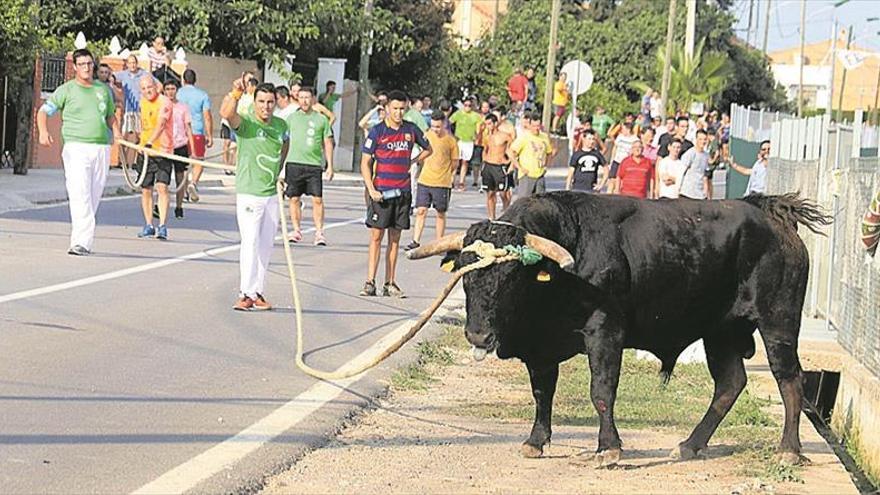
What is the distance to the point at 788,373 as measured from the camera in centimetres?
883

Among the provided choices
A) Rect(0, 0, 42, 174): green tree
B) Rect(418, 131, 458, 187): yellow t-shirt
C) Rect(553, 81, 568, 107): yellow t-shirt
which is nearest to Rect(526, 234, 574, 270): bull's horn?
Rect(418, 131, 458, 187): yellow t-shirt

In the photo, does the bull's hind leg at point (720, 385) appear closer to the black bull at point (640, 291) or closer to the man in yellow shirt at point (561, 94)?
the black bull at point (640, 291)

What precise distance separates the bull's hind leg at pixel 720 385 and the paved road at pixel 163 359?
2.07 metres

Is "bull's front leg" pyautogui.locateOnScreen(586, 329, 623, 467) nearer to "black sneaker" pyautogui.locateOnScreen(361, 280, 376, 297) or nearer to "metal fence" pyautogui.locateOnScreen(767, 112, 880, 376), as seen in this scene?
"metal fence" pyautogui.locateOnScreen(767, 112, 880, 376)

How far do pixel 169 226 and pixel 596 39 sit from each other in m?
49.9

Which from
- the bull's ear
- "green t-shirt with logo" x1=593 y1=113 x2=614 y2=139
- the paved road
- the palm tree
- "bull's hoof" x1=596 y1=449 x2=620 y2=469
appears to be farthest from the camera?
the palm tree

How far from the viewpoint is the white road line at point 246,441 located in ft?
23.1

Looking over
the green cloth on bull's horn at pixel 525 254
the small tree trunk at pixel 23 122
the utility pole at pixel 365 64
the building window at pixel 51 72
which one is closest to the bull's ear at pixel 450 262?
the green cloth on bull's horn at pixel 525 254

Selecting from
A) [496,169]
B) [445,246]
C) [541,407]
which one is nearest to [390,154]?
[541,407]

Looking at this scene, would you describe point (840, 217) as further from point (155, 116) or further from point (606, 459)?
point (155, 116)

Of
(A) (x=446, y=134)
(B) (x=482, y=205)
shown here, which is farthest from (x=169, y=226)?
(B) (x=482, y=205)

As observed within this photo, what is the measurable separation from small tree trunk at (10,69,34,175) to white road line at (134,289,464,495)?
641 inches

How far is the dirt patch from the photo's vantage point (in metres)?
7.56

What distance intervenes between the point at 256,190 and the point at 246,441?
5.27 m
